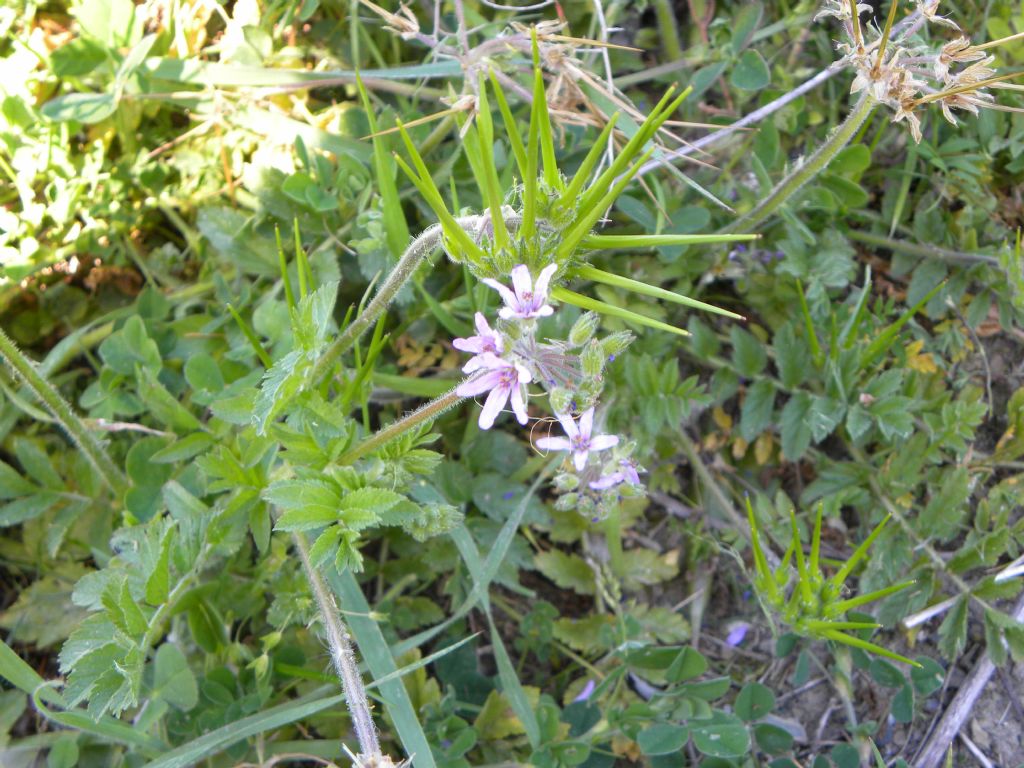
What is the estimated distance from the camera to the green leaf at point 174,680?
2758 mm

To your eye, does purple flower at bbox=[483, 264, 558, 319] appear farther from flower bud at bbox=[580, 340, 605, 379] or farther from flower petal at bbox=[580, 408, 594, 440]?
flower petal at bbox=[580, 408, 594, 440]

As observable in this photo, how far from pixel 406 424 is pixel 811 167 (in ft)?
5.13

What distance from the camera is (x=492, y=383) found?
194cm

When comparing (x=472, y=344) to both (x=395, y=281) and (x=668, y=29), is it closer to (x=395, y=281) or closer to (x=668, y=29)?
(x=395, y=281)

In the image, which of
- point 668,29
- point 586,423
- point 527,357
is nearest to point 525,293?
point 527,357

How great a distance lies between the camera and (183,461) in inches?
121

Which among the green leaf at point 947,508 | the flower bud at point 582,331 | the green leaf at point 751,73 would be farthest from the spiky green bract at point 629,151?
the green leaf at point 947,508

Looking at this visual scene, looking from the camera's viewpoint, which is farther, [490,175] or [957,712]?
[957,712]

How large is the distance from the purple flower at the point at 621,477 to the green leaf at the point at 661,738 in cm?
87

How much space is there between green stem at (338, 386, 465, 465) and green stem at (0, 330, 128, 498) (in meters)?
1.04

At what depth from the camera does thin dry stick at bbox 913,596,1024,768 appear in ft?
10.6

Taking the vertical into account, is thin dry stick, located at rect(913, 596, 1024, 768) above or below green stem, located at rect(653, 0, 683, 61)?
below

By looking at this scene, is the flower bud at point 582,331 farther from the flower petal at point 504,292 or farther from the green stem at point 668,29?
the green stem at point 668,29

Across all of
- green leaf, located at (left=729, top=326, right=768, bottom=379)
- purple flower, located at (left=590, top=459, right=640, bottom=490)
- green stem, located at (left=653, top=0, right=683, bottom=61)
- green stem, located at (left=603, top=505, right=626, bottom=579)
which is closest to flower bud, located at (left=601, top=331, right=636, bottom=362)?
purple flower, located at (left=590, top=459, right=640, bottom=490)
